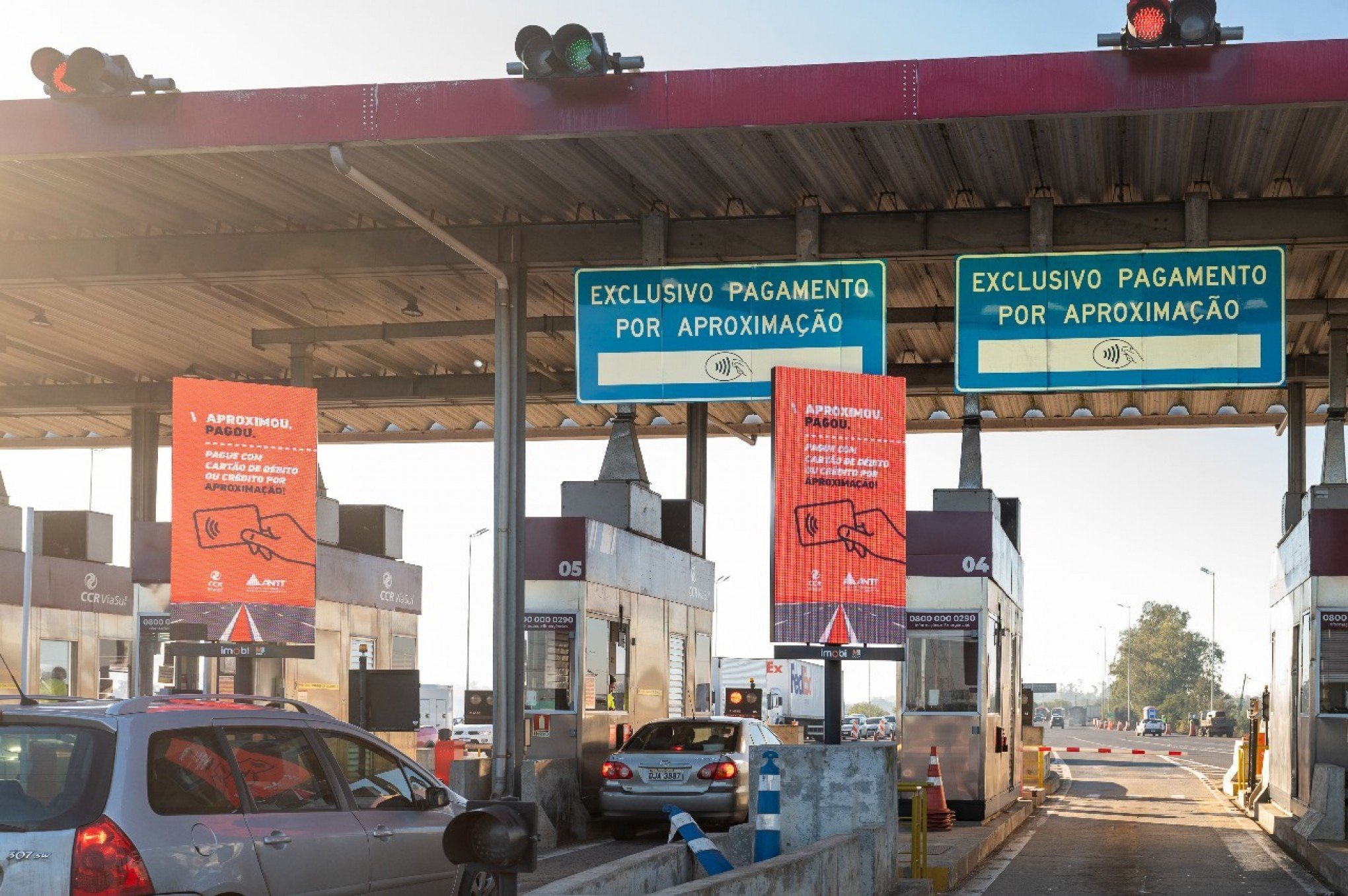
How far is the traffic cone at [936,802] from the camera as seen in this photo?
19.1 metres

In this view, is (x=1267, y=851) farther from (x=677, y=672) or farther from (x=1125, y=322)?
(x=677, y=672)

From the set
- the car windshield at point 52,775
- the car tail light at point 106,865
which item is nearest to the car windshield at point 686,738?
the car windshield at point 52,775

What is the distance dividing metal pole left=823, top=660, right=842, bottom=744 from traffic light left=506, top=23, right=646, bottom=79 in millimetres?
5058

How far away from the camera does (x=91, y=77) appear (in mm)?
15398

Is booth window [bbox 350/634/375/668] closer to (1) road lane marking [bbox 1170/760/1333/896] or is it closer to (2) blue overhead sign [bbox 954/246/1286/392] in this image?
(1) road lane marking [bbox 1170/760/1333/896]

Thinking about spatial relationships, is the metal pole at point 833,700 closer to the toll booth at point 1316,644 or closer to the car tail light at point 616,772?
the car tail light at point 616,772

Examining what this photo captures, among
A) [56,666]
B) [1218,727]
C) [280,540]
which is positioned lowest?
[1218,727]

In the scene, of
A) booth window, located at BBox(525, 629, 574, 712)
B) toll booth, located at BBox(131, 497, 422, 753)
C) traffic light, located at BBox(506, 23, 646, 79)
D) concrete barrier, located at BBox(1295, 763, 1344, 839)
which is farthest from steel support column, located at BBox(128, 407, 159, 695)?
concrete barrier, located at BBox(1295, 763, 1344, 839)

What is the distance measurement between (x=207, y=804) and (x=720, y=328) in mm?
9205

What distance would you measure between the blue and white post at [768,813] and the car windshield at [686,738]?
7.46m

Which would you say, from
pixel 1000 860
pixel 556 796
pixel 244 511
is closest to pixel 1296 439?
pixel 1000 860

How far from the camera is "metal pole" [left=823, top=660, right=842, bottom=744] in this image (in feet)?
42.7

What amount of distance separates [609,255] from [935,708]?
7.02m

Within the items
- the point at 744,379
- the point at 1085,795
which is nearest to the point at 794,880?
the point at 744,379
